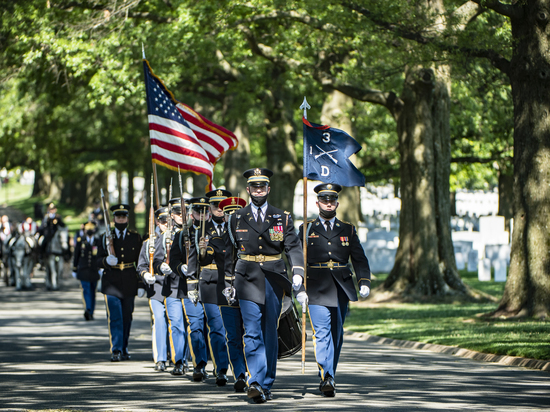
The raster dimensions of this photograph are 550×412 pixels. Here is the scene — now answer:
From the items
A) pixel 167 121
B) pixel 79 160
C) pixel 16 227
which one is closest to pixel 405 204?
pixel 167 121

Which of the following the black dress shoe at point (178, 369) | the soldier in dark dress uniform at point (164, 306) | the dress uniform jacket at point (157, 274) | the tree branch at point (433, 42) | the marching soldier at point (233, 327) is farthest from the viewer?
the tree branch at point (433, 42)

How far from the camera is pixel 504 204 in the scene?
39.2m

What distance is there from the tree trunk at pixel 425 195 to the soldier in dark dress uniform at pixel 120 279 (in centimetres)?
987

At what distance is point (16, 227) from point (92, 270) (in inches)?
417

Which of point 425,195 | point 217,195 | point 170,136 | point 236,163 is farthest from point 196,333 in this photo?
point 236,163

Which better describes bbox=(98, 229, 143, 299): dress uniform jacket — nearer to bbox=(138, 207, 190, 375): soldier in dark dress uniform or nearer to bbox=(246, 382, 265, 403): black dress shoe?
bbox=(138, 207, 190, 375): soldier in dark dress uniform

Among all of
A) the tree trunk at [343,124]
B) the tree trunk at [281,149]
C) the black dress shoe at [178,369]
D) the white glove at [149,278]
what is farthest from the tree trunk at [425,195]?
the black dress shoe at [178,369]

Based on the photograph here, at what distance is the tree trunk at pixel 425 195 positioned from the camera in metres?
20.9

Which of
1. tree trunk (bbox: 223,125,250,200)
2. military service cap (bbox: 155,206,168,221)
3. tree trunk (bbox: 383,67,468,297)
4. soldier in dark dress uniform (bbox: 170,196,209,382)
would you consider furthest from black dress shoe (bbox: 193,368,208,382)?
tree trunk (bbox: 223,125,250,200)

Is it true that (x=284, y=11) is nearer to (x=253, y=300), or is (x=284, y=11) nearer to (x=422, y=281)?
(x=422, y=281)

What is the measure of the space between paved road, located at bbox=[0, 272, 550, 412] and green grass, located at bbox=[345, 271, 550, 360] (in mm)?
675

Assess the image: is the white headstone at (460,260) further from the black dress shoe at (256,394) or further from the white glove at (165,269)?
the black dress shoe at (256,394)

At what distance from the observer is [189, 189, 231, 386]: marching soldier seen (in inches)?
383

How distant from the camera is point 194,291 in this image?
32.9 feet
